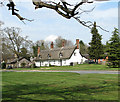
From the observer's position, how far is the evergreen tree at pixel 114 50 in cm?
3162

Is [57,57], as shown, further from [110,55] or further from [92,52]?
[110,55]

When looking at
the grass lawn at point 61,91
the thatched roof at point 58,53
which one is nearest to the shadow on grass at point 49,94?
the grass lawn at point 61,91

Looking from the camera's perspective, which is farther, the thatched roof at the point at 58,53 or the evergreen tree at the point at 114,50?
the thatched roof at the point at 58,53

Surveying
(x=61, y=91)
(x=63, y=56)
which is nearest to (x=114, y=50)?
(x=63, y=56)

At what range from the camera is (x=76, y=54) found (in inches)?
2041

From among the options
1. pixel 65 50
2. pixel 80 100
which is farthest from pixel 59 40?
pixel 80 100

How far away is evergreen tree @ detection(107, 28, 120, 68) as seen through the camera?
31.6 metres

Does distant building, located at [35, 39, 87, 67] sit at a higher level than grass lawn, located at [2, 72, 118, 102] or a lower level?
higher

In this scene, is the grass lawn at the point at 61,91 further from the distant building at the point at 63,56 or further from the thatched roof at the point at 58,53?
the thatched roof at the point at 58,53

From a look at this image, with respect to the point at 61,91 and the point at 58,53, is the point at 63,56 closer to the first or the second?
the point at 58,53

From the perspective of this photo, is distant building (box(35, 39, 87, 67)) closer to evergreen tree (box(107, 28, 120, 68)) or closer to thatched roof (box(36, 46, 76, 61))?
thatched roof (box(36, 46, 76, 61))

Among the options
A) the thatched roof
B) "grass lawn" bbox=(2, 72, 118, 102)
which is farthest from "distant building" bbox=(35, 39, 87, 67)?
"grass lawn" bbox=(2, 72, 118, 102)

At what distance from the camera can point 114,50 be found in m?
32.0

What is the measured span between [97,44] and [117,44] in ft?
72.7
